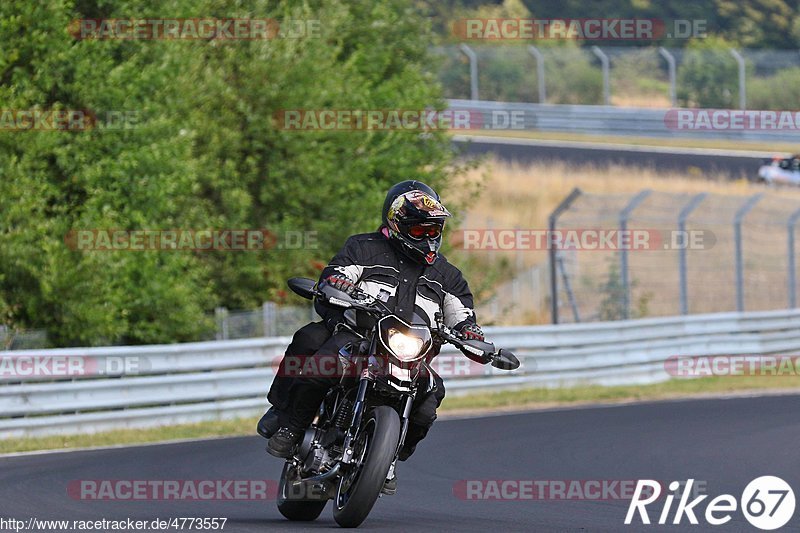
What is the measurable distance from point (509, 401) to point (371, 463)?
38.5 ft

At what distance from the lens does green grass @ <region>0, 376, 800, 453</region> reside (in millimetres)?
14781

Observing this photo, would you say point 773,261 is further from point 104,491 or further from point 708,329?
point 104,491

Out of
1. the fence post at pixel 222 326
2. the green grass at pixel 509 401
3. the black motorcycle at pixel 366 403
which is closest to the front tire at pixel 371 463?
the black motorcycle at pixel 366 403

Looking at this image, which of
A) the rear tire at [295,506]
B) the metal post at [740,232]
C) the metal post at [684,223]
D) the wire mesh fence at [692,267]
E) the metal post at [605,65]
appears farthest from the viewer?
the metal post at [605,65]

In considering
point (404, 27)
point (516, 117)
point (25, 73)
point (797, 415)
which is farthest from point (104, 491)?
point (516, 117)

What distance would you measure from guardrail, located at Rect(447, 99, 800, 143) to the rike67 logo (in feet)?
113

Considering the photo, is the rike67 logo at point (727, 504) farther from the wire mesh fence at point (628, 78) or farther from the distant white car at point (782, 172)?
the distant white car at point (782, 172)

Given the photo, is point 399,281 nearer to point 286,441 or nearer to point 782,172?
point 286,441

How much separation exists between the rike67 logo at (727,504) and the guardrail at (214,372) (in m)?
5.17

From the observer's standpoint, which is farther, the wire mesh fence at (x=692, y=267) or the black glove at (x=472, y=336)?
the wire mesh fence at (x=692, y=267)

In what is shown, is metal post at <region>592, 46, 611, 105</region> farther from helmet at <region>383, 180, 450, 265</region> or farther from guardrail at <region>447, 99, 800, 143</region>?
helmet at <region>383, 180, 450, 265</region>

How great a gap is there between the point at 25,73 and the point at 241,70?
5.45m

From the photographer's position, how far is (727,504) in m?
8.95

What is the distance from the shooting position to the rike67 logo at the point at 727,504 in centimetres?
829
